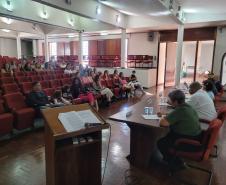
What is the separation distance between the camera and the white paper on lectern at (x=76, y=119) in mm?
1839

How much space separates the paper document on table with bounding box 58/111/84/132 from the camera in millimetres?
1823

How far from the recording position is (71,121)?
191cm

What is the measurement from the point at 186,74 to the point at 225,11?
4.94 meters

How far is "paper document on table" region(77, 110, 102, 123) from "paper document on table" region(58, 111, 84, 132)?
4 cm

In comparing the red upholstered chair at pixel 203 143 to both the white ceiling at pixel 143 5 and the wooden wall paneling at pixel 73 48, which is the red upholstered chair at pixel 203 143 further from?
the wooden wall paneling at pixel 73 48

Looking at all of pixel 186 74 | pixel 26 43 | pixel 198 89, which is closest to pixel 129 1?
pixel 198 89

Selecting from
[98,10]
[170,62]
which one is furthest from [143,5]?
[170,62]

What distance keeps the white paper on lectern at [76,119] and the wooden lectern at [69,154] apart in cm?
4

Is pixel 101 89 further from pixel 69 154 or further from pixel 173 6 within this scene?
pixel 69 154

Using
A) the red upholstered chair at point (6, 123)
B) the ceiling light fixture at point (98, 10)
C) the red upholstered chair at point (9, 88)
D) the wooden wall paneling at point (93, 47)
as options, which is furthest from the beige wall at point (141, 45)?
Result: the red upholstered chair at point (6, 123)

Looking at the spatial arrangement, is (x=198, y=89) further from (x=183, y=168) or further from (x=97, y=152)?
(x=97, y=152)

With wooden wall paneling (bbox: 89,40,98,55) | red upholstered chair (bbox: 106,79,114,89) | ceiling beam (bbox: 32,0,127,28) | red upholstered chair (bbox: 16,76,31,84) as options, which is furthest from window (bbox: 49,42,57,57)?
red upholstered chair (bbox: 16,76,31,84)

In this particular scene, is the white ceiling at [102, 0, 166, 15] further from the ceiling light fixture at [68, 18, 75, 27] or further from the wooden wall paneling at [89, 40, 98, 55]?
the wooden wall paneling at [89, 40, 98, 55]

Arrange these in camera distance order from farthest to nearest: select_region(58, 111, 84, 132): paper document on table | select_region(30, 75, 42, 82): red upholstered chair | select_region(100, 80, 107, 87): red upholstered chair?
select_region(100, 80, 107, 87): red upholstered chair, select_region(30, 75, 42, 82): red upholstered chair, select_region(58, 111, 84, 132): paper document on table
